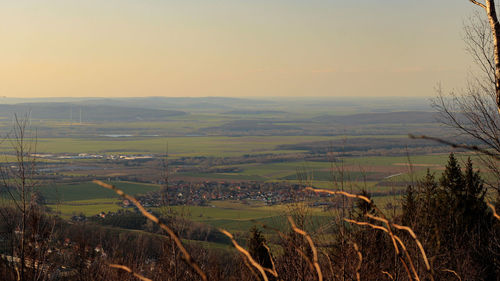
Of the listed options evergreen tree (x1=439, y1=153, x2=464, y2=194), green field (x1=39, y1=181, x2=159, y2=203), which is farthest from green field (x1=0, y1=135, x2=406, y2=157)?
evergreen tree (x1=439, y1=153, x2=464, y2=194)

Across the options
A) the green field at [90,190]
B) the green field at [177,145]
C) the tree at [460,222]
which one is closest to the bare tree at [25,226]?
the tree at [460,222]

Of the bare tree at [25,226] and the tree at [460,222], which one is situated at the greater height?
the bare tree at [25,226]

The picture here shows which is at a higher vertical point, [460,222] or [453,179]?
[453,179]

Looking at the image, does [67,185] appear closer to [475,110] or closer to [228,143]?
[475,110]

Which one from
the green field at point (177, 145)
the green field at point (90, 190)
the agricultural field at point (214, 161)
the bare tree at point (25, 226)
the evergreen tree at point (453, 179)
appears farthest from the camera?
the green field at point (177, 145)

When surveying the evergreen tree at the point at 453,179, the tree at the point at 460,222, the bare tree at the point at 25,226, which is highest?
the bare tree at the point at 25,226

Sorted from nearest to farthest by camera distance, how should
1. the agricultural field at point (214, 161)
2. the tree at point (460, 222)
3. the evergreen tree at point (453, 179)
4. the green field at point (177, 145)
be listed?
1. the tree at point (460, 222)
2. the evergreen tree at point (453, 179)
3. the agricultural field at point (214, 161)
4. the green field at point (177, 145)

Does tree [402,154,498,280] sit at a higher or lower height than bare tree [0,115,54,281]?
lower

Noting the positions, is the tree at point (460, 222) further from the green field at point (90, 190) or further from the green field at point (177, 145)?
the green field at point (177, 145)

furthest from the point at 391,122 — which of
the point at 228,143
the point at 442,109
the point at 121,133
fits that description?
the point at 442,109

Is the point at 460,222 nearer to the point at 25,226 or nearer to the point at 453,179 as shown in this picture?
the point at 453,179

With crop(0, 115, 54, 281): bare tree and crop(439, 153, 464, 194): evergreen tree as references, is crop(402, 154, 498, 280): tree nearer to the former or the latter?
crop(439, 153, 464, 194): evergreen tree

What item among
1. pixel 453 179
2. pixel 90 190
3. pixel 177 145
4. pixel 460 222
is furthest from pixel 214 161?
pixel 460 222
